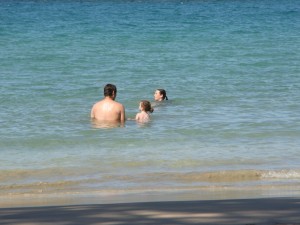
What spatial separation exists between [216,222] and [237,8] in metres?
46.8

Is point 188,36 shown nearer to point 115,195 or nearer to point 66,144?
point 66,144

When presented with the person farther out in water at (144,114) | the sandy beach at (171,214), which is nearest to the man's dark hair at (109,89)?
the person farther out in water at (144,114)

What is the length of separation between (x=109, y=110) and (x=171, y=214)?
309 inches

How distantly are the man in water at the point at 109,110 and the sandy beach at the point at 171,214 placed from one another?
6.97m

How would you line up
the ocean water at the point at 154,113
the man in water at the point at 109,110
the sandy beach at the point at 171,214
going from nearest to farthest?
the sandy beach at the point at 171,214
the ocean water at the point at 154,113
the man in water at the point at 109,110

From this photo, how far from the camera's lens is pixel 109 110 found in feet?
47.7

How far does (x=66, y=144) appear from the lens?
42.9ft

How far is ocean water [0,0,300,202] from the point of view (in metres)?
10.5

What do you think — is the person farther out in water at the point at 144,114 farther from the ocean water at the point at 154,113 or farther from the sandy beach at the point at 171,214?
the sandy beach at the point at 171,214

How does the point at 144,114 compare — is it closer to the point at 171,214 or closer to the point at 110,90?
the point at 110,90

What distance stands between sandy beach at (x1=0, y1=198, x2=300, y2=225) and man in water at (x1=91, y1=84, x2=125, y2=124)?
274 inches

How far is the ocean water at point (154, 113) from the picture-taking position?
1052 cm

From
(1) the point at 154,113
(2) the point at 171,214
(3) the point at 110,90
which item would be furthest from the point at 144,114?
(2) the point at 171,214

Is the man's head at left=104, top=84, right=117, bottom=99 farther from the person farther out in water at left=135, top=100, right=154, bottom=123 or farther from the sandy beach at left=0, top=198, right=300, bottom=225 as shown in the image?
the sandy beach at left=0, top=198, right=300, bottom=225
